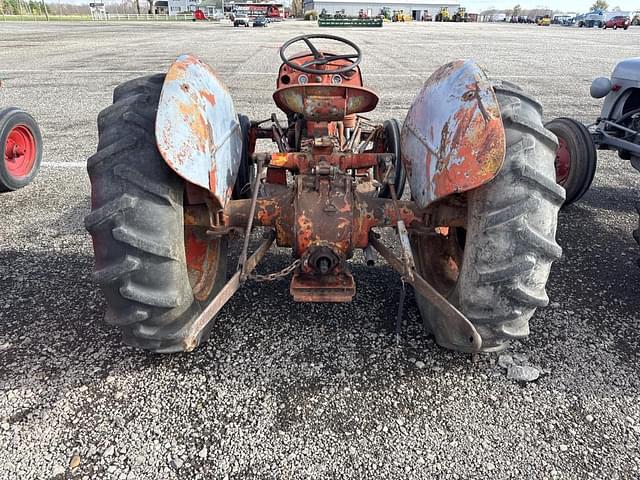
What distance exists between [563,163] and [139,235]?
12.9 feet

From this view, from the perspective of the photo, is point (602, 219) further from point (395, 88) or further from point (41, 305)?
point (395, 88)

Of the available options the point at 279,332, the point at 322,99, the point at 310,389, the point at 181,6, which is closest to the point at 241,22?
the point at 322,99

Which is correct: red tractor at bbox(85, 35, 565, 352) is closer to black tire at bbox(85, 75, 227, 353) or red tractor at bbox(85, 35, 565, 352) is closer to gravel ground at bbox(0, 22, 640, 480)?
black tire at bbox(85, 75, 227, 353)

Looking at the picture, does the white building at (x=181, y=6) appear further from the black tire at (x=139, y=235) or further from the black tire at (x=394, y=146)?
the black tire at (x=139, y=235)

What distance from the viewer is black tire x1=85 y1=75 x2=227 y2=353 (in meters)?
2.12

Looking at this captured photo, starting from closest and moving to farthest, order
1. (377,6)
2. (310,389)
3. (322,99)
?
(310,389), (322,99), (377,6)

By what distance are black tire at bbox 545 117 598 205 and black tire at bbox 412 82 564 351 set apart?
7.73ft

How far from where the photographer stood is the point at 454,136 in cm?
228

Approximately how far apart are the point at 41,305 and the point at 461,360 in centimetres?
247

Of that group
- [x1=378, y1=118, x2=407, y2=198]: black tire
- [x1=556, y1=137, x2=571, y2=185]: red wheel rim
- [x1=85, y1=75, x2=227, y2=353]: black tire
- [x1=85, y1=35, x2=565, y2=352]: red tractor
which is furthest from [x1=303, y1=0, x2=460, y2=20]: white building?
[x1=85, y1=75, x2=227, y2=353]: black tire

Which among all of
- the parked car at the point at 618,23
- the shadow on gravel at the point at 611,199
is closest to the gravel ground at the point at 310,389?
the shadow on gravel at the point at 611,199

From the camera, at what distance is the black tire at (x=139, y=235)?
6.97 feet

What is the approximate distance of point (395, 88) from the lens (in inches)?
442

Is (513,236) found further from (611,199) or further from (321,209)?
(611,199)
